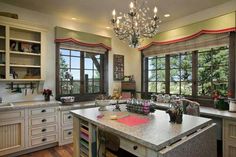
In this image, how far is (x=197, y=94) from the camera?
363 cm

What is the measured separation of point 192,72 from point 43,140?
344 cm

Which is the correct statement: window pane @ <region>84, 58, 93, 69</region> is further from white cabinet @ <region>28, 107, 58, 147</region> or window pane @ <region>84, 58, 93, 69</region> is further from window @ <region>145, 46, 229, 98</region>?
window @ <region>145, 46, 229, 98</region>

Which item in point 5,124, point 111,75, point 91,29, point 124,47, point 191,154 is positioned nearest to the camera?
point 191,154

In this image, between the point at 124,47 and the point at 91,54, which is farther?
the point at 124,47

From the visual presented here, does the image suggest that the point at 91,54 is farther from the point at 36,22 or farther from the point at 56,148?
the point at 56,148

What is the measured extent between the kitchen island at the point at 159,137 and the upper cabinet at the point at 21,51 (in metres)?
1.89

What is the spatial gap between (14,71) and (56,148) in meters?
1.75

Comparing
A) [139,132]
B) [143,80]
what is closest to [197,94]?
[143,80]

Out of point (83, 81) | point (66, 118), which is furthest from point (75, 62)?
point (66, 118)

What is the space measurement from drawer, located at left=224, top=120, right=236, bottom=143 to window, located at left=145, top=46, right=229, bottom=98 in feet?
2.94

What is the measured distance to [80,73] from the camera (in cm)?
423

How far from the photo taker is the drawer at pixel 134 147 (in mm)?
1369

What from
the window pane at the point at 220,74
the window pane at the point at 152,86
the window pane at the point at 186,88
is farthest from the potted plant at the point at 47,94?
the window pane at the point at 220,74

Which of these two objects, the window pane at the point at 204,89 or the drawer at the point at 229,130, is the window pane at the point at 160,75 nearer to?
the window pane at the point at 204,89
